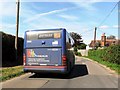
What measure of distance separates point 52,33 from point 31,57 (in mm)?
1898

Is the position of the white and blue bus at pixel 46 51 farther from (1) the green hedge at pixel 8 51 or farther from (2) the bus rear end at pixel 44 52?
(1) the green hedge at pixel 8 51

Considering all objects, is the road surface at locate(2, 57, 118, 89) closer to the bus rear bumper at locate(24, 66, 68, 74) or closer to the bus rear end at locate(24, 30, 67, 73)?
the bus rear bumper at locate(24, 66, 68, 74)

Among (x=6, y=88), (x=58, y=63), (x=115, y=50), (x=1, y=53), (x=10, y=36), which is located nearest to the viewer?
(x=6, y=88)

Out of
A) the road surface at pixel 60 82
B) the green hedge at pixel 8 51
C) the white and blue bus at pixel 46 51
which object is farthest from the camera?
the green hedge at pixel 8 51

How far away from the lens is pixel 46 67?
15.6m

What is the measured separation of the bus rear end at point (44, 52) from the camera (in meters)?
15.5

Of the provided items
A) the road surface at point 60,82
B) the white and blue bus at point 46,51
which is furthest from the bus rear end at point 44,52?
the road surface at point 60,82

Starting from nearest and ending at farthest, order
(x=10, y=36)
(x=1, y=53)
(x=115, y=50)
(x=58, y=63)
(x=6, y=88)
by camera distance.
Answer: (x=6, y=88) < (x=58, y=63) < (x=1, y=53) < (x=10, y=36) < (x=115, y=50)

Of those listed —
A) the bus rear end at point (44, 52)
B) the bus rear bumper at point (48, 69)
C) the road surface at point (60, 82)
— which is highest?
the bus rear end at point (44, 52)

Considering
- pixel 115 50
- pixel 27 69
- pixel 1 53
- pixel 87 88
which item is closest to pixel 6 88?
pixel 87 88

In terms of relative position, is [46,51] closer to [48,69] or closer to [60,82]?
[48,69]

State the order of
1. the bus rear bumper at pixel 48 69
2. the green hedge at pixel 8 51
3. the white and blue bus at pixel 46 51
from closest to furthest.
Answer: the bus rear bumper at pixel 48 69, the white and blue bus at pixel 46 51, the green hedge at pixel 8 51

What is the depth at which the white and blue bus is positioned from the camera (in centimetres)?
1548

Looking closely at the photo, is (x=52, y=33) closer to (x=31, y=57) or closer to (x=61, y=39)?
(x=61, y=39)
